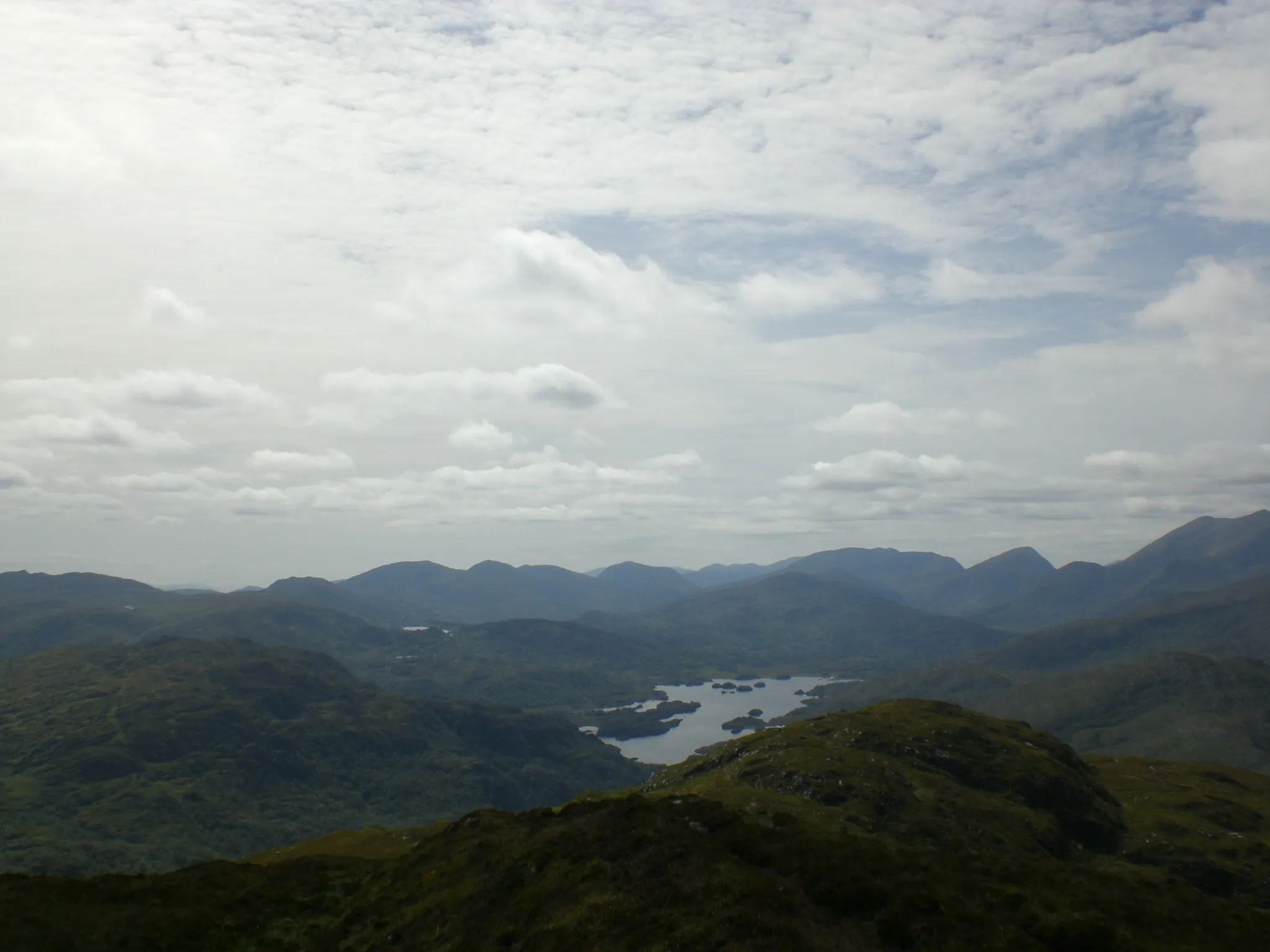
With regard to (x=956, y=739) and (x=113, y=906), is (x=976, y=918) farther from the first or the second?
(x=956, y=739)

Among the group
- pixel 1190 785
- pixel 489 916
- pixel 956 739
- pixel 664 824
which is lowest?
pixel 1190 785

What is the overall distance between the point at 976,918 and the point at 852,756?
66.1 metres

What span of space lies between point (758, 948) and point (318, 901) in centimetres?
4193

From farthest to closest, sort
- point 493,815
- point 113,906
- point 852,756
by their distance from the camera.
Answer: point 852,756 → point 493,815 → point 113,906

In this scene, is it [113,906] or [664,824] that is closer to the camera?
[664,824]

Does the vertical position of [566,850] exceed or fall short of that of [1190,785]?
it exceeds it

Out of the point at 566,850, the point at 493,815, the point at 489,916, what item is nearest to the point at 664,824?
the point at 566,850

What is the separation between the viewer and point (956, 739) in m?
120

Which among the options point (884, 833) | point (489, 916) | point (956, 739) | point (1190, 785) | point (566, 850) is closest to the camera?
point (489, 916)

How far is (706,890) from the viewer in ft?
142

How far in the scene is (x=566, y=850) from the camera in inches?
2090

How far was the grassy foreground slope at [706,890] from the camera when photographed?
40.5m

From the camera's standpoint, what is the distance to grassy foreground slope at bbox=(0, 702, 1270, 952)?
133ft

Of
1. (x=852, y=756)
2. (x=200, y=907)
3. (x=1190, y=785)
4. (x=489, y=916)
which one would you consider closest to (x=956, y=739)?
(x=852, y=756)
